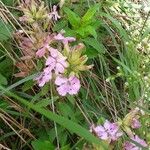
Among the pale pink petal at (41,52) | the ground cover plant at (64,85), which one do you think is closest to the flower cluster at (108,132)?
the ground cover plant at (64,85)

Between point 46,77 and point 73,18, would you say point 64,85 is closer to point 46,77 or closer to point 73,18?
point 46,77

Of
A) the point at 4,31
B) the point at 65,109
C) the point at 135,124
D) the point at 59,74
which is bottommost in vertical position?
the point at 135,124

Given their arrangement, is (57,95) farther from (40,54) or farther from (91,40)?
(91,40)

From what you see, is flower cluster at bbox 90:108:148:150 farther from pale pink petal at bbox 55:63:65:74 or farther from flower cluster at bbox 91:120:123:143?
pale pink petal at bbox 55:63:65:74

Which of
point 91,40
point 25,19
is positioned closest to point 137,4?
point 91,40

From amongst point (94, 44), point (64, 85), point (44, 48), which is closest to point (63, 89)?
point (64, 85)

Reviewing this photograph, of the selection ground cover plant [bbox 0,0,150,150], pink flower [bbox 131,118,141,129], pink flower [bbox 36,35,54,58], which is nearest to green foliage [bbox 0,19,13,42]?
ground cover plant [bbox 0,0,150,150]
